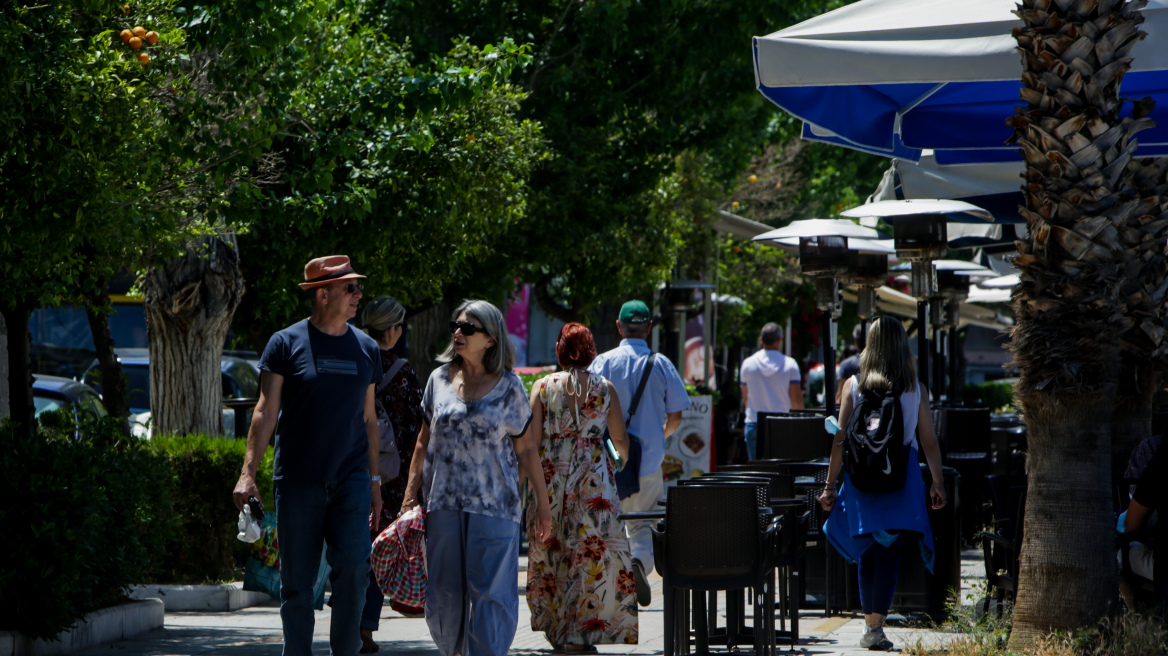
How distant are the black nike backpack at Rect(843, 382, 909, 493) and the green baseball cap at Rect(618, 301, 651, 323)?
2011mm

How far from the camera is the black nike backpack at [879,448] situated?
6906 mm

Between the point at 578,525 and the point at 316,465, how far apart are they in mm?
1745

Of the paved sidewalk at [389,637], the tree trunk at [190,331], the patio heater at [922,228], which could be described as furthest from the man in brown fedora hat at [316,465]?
the patio heater at [922,228]

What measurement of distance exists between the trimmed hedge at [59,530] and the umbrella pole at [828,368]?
549cm

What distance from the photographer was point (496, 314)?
5.98 meters

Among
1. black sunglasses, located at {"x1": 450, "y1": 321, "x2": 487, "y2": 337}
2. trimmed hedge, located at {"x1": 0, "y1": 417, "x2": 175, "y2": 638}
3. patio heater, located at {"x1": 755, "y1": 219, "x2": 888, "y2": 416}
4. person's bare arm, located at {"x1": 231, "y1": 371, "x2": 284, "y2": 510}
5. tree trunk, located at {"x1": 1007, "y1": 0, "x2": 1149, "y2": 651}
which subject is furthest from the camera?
patio heater, located at {"x1": 755, "y1": 219, "x2": 888, "y2": 416}

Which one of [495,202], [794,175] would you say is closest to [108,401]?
[495,202]

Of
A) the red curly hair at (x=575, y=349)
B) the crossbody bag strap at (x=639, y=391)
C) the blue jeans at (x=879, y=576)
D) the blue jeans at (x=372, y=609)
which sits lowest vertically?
the blue jeans at (x=372, y=609)

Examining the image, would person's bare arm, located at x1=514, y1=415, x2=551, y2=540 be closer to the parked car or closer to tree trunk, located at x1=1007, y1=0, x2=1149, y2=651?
tree trunk, located at x1=1007, y1=0, x2=1149, y2=651

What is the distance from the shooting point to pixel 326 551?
579 cm

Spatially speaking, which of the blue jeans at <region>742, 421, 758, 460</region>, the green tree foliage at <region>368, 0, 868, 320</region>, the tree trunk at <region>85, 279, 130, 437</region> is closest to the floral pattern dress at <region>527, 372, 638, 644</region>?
the tree trunk at <region>85, 279, 130, 437</region>

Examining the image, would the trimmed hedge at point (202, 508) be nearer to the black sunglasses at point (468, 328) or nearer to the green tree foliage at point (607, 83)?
the black sunglasses at point (468, 328)

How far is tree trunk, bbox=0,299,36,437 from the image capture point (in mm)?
8562

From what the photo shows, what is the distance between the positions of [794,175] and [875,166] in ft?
6.35
